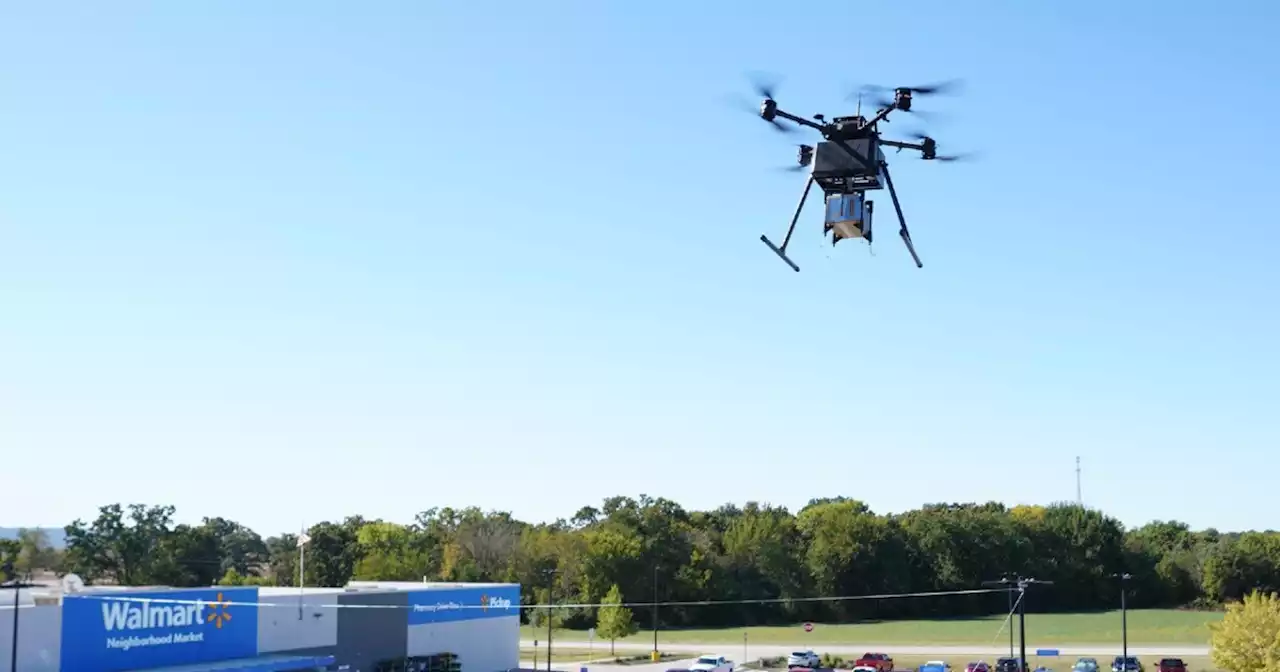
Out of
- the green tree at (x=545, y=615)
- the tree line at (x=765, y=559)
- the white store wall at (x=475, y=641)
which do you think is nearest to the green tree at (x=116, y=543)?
the tree line at (x=765, y=559)

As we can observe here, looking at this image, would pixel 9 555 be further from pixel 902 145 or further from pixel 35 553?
pixel 902 145

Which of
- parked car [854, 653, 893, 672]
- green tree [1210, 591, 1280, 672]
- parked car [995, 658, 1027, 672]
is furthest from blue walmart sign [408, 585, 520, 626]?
green tree [1210, 591, 1280, 672]

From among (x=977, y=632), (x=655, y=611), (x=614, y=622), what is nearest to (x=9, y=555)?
(x=655, y=611)

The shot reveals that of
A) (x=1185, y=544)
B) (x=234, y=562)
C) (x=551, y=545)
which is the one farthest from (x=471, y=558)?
(x=1185, y=544)

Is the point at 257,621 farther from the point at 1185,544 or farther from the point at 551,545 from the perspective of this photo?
the point at 1185,544

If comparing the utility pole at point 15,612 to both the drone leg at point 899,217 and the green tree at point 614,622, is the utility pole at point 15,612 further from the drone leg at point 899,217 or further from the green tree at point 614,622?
the green tree at point 614,622

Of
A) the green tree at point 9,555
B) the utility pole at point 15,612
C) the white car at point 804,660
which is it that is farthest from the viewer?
the green tree at point 9,555

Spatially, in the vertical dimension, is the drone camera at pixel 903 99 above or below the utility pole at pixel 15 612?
above
